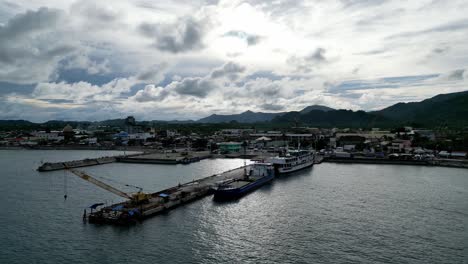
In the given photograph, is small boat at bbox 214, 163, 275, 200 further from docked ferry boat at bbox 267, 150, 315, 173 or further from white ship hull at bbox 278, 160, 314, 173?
white ship hull at bbox 278, 160, 314, 173

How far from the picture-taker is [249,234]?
1803 cm

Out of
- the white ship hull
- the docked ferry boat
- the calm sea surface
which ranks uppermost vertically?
the docked ferry boat

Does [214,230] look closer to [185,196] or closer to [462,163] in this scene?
[185,196]

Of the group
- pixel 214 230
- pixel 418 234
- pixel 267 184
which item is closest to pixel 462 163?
pixel 267 184

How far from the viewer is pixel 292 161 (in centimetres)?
4150

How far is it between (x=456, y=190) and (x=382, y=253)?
17612 millimetres

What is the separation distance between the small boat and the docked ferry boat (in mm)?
3539

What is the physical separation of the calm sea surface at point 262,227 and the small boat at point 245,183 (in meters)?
0.78

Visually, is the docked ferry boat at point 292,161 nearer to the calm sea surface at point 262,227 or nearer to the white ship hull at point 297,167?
the white ship hull at point 297,167

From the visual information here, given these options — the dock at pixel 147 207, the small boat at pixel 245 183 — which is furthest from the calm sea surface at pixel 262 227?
the small boat at pixel 245 183

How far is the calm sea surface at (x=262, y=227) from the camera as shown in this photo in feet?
51.0

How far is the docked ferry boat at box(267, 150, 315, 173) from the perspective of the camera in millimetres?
39844

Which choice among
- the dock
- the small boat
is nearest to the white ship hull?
the small boat

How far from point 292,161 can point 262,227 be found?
22997 mm
